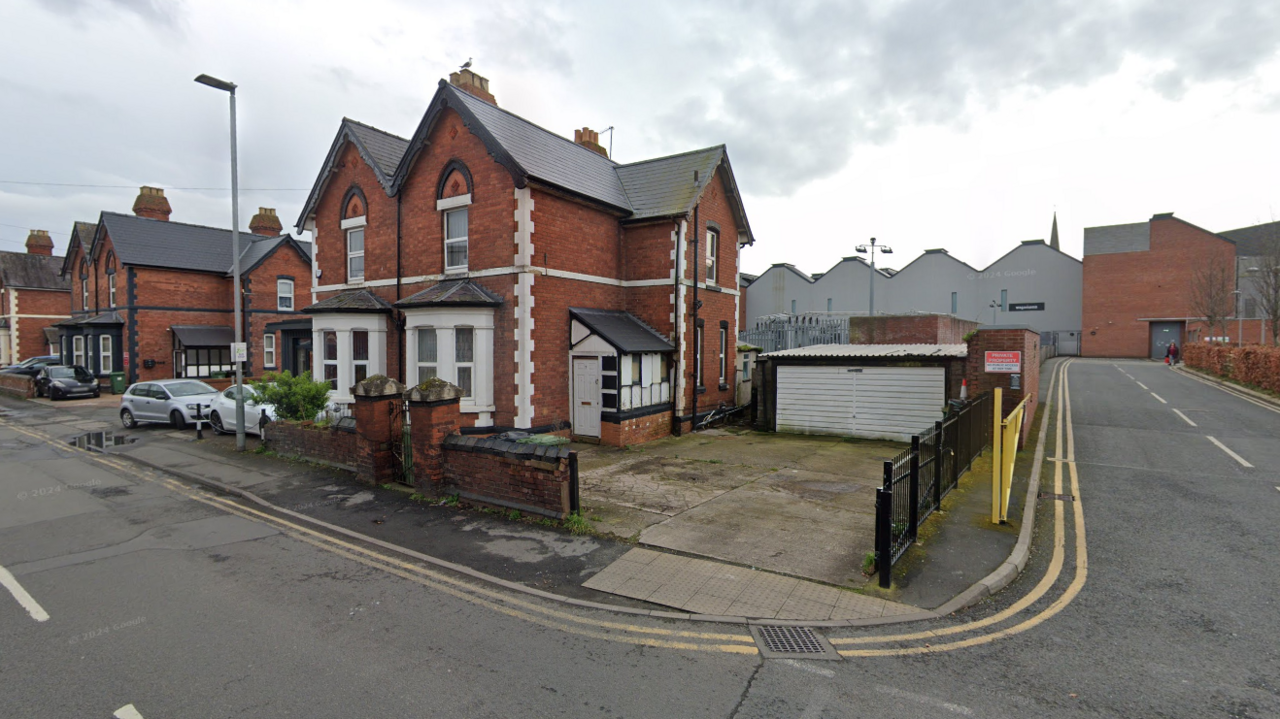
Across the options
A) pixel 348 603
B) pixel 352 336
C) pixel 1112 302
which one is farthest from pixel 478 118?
pixel 1112 302

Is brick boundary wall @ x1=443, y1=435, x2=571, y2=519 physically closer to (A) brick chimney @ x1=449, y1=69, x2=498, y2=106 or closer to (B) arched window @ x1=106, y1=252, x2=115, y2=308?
(A) brick chimney @ x1=449, y1=69, x2=498, y2=106

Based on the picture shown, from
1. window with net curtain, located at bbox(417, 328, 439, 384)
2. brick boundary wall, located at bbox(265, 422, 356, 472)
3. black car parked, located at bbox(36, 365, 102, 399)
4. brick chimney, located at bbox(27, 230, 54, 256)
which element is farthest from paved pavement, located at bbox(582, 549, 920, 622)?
brick chimney, located at bbox(27, 230, 54, 256)

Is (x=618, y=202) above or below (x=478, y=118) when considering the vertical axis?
below

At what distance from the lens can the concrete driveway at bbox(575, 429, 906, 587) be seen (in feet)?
24.0

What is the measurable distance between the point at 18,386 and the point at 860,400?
39248mm

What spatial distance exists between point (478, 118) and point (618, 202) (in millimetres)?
4669

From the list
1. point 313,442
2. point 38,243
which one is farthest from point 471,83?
point 38,243

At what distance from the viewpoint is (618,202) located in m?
17.5

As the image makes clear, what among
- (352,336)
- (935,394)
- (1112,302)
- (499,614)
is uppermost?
(1112,302)

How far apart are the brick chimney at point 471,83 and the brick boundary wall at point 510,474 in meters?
12.5

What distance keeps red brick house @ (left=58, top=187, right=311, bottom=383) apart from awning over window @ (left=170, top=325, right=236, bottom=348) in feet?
→ 0.14

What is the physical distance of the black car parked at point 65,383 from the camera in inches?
1042

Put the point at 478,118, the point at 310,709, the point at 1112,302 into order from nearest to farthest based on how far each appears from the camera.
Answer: the point at 310,709 → the point at 478,118 → the point at 1112,302

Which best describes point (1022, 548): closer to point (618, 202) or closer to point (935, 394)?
point (935, 394)
